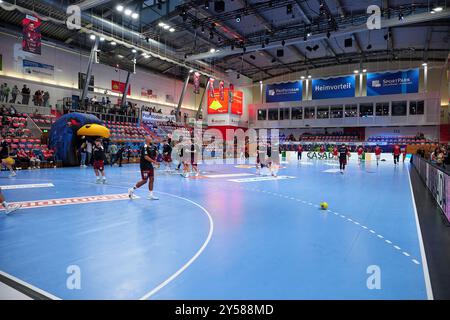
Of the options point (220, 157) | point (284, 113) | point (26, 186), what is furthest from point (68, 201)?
point (284, 113)

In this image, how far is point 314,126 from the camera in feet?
125

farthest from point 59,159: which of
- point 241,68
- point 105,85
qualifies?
point 241,68

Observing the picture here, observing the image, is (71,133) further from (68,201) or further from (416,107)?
(416,107)

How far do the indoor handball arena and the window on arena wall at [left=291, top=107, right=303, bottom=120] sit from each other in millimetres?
838

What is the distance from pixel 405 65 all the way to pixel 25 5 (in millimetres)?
37436

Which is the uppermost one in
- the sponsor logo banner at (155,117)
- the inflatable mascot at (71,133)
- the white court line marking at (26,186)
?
the sponsor logo banner at (155,117)

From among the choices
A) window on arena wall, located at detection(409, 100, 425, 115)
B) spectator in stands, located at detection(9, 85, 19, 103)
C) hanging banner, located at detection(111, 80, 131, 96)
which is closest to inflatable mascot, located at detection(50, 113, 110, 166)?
spectator in stands, located at detection(9, 85, 19, 103)

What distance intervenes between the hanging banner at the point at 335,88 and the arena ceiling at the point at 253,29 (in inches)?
140

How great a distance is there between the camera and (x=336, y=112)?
3734cm

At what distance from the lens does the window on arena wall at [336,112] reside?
3700 centimetres

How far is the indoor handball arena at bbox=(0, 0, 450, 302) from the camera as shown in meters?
3.50

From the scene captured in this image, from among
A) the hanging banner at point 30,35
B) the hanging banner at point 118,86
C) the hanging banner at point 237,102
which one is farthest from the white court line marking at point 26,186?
the hanging banner at point 237,102

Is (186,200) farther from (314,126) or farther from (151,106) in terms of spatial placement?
(314,126)

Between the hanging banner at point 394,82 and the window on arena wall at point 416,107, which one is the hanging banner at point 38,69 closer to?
the hanging banner at point 394,82
